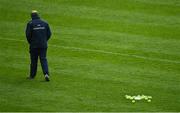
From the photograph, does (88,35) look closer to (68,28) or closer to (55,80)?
(68,28)

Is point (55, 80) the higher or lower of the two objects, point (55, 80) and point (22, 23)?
the lower

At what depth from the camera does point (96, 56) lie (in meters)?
19.0

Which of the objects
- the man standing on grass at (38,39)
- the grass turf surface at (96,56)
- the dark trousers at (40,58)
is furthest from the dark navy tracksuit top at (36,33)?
the grass turf surface at (96,56)

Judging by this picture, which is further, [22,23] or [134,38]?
[22,23]

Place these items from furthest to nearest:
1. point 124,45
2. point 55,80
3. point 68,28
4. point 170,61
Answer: point 68,28 < point 124,45 < point 170,61 < point 55,80

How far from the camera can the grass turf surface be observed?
51.6 feet

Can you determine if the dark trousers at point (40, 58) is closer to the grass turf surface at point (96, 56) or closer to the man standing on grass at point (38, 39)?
the man standing on grass at point (38, 39)

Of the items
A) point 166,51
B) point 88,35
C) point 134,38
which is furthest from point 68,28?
point 166,51

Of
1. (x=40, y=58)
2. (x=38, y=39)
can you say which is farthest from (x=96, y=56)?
(x=38, y=39)

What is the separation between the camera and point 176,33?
2066cm

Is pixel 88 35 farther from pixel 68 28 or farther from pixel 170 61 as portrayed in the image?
pixel 170 61

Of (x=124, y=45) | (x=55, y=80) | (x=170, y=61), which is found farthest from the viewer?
(x=124, y=45)

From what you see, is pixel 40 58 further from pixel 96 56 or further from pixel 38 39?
pixel 96 56

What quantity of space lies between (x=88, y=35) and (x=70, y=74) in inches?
131
